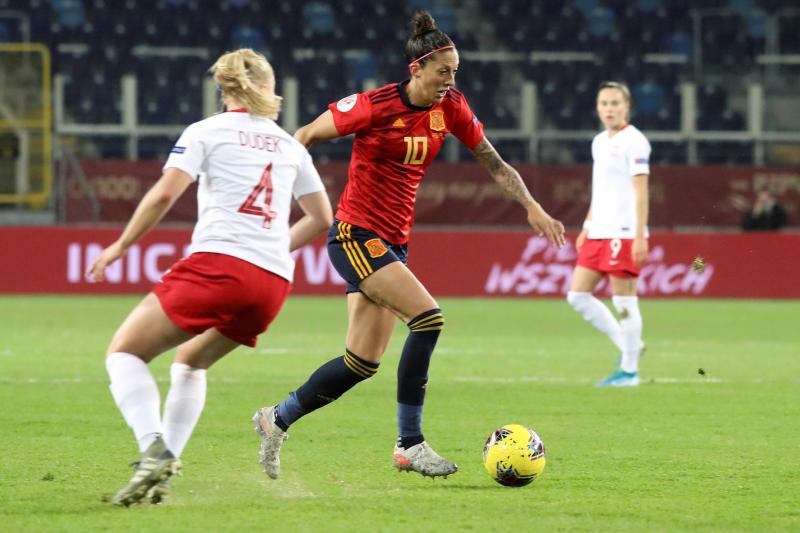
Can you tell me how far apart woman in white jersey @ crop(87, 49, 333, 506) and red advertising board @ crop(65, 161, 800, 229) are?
15.1 meters

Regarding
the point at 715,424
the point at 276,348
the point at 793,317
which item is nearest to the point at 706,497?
the point at 715,424

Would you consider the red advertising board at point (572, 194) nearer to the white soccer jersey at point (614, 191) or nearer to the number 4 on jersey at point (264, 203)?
the white soccer jersey at point (614, 191)

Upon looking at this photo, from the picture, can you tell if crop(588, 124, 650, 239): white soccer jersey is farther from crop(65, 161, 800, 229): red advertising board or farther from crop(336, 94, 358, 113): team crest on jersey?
crop(65, 161, 800, 229): red advertising board

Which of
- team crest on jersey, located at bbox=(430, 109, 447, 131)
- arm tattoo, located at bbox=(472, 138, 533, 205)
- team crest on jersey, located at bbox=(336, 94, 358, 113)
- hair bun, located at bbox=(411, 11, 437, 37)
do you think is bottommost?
arm tattoo, located at bbox=(472, 138, 533, 205)

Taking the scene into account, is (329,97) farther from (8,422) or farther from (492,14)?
(8,422)

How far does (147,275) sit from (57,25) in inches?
263

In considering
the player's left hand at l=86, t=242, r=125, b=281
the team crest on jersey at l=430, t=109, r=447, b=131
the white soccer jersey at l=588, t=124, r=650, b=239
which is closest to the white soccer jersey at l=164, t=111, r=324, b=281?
the player's left hand at l=86, t=242, r=125, b=281

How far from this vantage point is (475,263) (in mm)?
21109

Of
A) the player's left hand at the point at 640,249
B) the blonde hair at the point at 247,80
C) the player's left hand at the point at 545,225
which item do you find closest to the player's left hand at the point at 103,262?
the blonde hair at the point at 247,80

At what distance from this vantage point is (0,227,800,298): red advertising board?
20531mm

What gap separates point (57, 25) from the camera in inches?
989

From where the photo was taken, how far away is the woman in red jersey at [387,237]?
21.3 ft

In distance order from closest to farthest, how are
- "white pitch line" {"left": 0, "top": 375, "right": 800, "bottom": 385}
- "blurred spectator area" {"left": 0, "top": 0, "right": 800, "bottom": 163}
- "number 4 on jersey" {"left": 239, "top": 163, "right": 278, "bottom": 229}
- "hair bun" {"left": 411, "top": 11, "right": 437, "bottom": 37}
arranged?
"number 4 on jersey" {"left": 239, "top": 163, "right": 278, "bottom": 229}, "hair bun" {"left": 411, "top": 11, "right": 437, "bottom": 37}, "white pitch line" {"left": 0, "top": 375, "right": 800, "bottom": 385}, "blurred spectator area" {"left": 0, "top": 0, "right": 800, "bottom": 163}

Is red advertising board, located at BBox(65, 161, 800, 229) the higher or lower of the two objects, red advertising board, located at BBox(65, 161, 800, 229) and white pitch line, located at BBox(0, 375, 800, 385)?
the higher
